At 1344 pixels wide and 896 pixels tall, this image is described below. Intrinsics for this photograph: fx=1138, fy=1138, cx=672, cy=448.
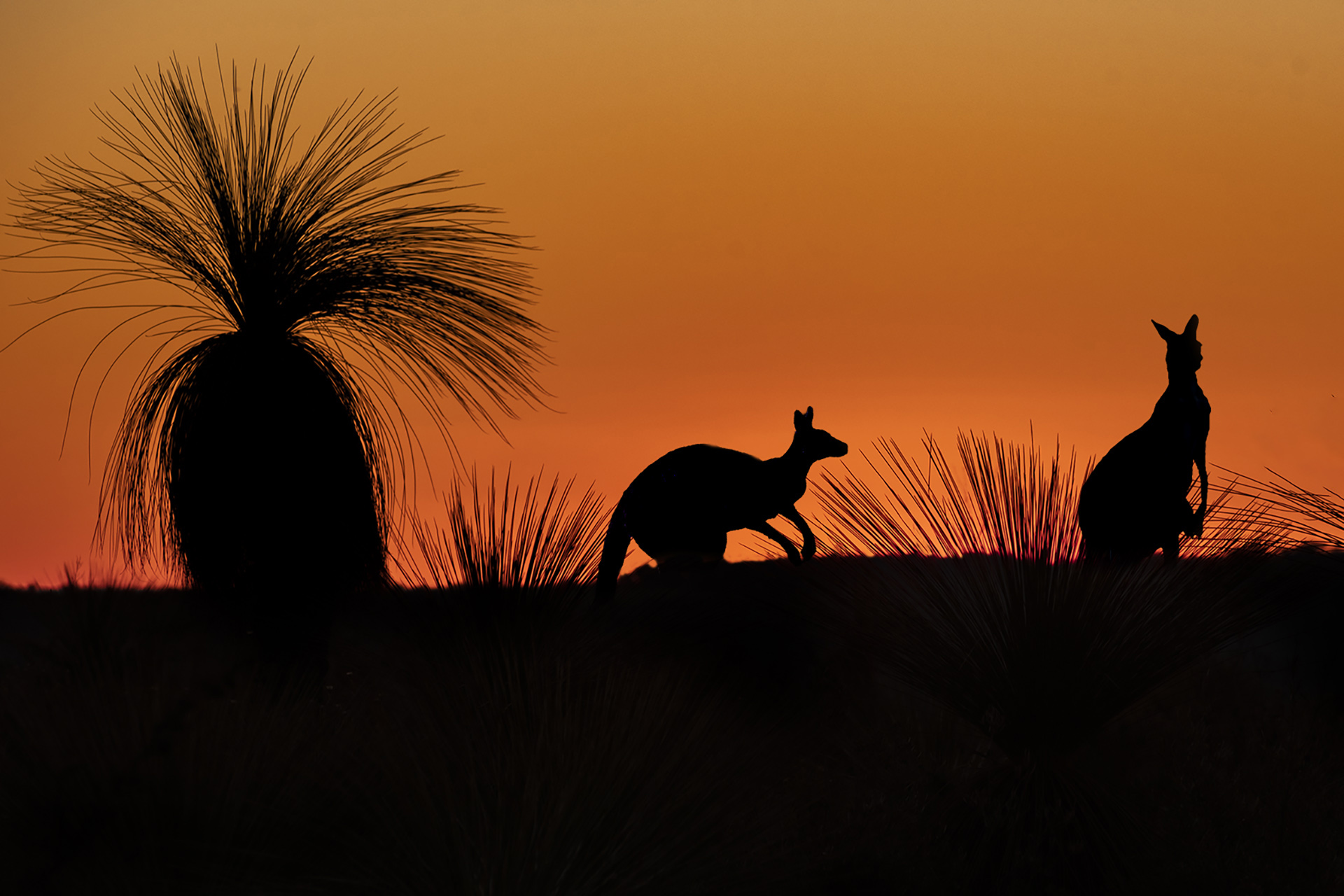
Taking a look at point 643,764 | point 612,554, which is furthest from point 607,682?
point 612,554

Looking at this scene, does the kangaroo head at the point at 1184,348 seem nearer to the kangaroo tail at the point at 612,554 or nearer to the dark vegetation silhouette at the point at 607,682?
the dark vegetation silhouette at the point at 607,682

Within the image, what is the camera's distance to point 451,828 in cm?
282

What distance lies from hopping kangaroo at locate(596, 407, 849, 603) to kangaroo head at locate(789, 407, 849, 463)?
1.8 inches

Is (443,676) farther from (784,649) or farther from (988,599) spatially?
(988,599)

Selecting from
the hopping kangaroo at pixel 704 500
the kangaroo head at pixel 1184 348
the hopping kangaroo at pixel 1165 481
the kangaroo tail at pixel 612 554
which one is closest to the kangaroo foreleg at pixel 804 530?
the hopping kangaroo at pixel 704 500

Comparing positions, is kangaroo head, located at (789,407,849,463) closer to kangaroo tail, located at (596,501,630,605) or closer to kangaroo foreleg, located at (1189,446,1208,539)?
kangaroo tail, located at (596,501,630,605)

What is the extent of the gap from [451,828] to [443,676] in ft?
3.92

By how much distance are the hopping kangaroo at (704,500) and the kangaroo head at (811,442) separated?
45 mm

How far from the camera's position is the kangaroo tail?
4.79 metres

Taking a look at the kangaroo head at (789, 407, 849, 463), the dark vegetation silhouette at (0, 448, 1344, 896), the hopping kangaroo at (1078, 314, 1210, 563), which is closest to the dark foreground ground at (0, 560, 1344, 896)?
the dark vegetation silhouette at (0, 448, 1344, 896)

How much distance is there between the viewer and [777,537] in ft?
17.5

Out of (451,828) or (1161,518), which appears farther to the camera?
(1161,518)

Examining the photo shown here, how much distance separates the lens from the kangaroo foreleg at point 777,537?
16.9ft

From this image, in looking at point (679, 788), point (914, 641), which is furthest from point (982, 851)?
point (679, 788)
